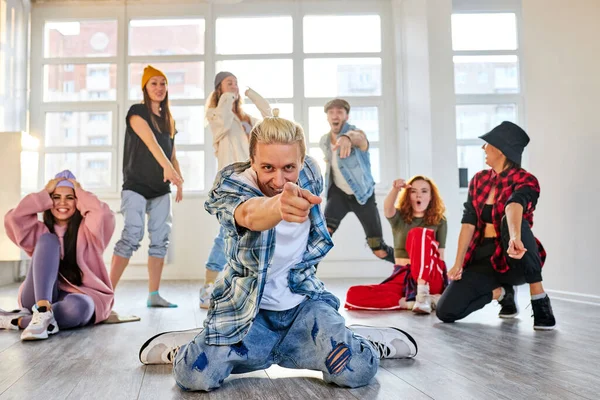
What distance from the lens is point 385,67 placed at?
6.77 m

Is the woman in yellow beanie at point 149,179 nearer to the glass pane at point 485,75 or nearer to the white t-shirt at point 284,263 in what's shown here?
the white t-shirt at point 284,263

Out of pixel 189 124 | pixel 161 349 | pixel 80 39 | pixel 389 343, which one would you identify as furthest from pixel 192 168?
pixel 389 343

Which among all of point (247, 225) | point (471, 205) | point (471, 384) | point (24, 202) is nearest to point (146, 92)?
point (24, 202)

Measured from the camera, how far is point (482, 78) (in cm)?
648

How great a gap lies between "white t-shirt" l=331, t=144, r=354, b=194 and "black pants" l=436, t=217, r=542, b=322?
1561 millimetres

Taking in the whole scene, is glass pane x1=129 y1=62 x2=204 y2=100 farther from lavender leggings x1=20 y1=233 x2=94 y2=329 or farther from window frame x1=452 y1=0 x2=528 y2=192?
lavender leggings x1=20 y1=233 x2=94 y2=329

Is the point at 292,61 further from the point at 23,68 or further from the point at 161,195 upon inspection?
the point at 161,195

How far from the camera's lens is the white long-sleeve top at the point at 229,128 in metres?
3.86

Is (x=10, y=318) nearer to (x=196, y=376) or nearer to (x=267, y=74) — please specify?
(x=196, y=376)

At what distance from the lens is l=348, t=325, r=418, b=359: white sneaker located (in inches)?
81.3

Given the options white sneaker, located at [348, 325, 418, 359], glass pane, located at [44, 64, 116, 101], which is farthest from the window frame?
white sneaker, located at [348, 325, 418, 359]

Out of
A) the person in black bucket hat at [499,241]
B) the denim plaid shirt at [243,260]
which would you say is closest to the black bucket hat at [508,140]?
the person in black bucket hat at [499,241]

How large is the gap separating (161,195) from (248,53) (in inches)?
131

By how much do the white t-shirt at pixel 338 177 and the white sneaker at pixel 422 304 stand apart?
4.10 feet
